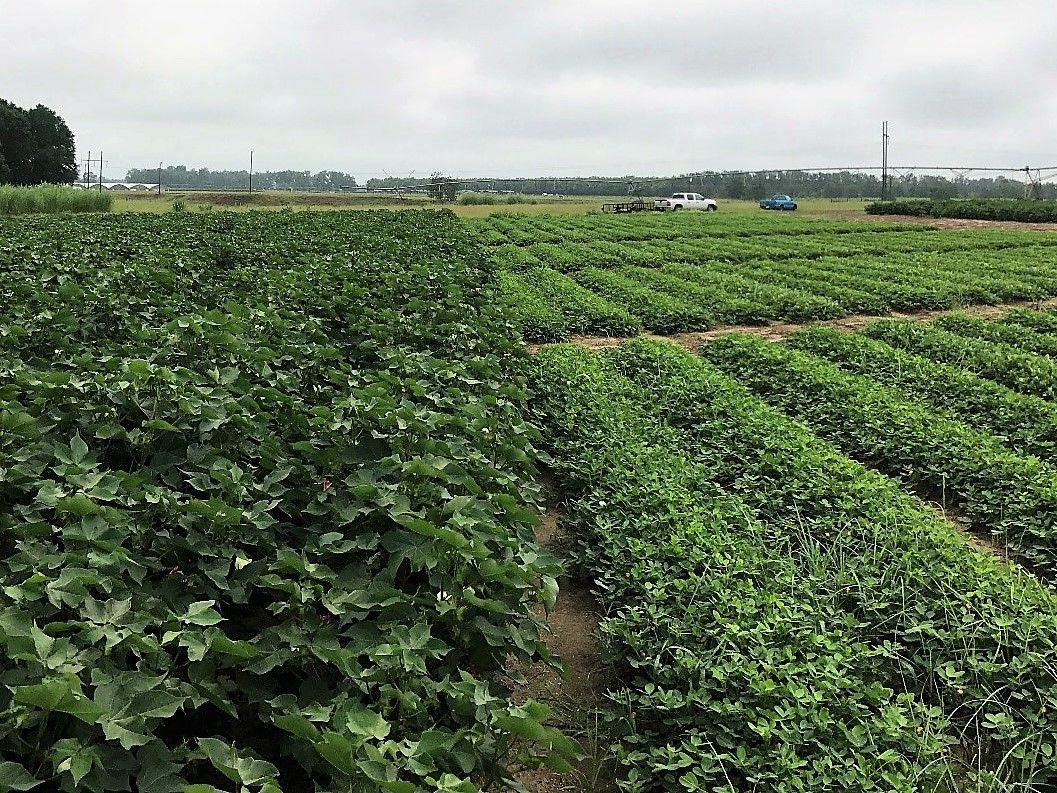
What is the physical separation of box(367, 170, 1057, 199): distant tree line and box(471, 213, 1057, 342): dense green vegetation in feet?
84.3

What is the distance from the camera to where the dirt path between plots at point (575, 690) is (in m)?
3.07

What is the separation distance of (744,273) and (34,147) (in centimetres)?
5931

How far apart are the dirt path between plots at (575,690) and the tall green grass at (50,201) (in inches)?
1424

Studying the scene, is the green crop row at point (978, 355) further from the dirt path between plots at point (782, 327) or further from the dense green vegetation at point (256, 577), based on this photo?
the dense green vegetation at point (256, 577)

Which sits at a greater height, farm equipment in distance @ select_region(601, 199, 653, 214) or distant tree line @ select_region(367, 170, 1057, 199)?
distant tree line @ select_region(367, 170, 1057, 199)

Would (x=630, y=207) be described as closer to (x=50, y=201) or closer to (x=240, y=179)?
(x=50, y=201)

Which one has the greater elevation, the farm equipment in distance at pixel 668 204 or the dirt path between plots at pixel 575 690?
the farm equipment in distance at pixel 668 204

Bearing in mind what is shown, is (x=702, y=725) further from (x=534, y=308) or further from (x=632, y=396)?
(x=534, y=308)

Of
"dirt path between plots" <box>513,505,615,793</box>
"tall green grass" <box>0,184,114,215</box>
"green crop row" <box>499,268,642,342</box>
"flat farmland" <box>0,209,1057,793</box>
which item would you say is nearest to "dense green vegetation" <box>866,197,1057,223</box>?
"green crop row" <box>499,268,642,342</box>

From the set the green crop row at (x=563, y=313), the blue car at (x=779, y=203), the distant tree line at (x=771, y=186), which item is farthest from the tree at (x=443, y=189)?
the green crop row at (x=563, y=313)

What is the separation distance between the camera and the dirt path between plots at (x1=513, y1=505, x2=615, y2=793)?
10.1 ft

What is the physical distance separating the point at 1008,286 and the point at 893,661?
1214cm

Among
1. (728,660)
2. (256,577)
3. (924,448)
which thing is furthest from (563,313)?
(256,577)

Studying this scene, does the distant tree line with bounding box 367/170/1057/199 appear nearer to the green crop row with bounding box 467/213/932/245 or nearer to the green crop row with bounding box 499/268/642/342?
the green crop row with bounding box 467/213/932/245
